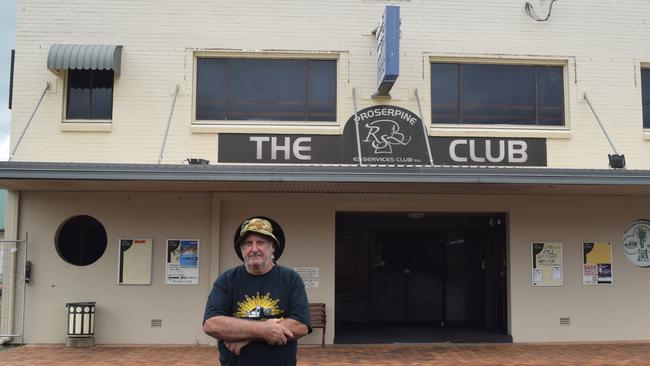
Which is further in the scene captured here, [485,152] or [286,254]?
[485,152]

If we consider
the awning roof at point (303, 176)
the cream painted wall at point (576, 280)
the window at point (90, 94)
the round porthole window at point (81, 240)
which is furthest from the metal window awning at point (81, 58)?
the cream painted wall at point (576, 280)

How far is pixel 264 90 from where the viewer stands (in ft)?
41.9

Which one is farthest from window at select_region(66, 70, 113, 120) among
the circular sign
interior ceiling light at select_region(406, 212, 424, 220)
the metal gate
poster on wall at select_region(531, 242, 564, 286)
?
the circular sign

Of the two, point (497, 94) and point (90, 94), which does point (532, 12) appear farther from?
point (90, 94)

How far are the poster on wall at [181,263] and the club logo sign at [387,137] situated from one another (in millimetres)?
3275

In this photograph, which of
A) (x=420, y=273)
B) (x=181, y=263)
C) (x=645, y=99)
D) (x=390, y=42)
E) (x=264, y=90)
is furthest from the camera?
(x=420, y=273)

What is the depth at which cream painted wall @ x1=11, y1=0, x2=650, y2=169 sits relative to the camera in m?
12.4

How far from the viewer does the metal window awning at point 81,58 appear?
39.6 ft

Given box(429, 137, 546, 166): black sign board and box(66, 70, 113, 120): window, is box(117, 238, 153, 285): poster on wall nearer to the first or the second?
box(66, 70, 113, 120): window

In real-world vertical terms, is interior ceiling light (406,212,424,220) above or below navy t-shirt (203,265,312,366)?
above

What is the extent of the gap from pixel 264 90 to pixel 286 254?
3.08 m

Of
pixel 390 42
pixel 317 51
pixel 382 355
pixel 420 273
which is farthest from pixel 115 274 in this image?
pixel 390 42

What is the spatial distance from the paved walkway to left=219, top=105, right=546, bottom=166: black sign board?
11.0ft

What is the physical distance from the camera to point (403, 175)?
1030 centimetres
